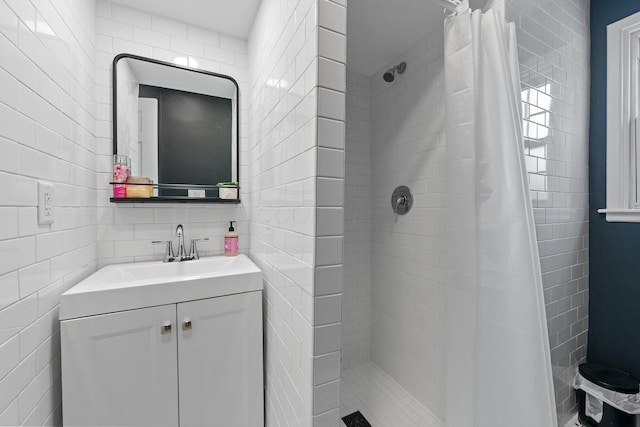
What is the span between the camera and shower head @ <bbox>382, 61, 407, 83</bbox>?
1759 millimetres

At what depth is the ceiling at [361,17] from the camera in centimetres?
136

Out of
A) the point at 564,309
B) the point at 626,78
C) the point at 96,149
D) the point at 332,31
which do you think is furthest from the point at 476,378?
the point at 96,149

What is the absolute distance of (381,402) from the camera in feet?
5.48

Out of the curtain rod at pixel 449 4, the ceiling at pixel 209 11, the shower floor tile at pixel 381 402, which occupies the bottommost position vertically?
the shower floor tile at pixel 381 402

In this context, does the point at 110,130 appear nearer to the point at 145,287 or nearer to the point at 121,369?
the point at 145,287

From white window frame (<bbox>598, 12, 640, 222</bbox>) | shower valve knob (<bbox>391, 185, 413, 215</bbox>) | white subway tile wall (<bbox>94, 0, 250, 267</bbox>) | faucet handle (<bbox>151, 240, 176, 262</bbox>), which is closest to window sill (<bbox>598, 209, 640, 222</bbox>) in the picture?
white window frame (<bbox>598, 12, 640, 222</bbox>)

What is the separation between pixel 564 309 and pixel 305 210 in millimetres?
1634

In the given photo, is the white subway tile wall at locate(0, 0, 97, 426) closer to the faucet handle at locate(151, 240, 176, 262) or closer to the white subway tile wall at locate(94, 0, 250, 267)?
the white subway tile wall at locate(94, 0, 250, 267)

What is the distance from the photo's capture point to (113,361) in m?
0.98

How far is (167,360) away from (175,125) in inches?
47.8

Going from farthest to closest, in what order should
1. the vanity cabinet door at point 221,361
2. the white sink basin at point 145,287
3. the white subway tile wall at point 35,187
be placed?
the vanity cabinet door at point 221,361
the white sink basin at point 145,287
the white subway tile wall at point 35,187

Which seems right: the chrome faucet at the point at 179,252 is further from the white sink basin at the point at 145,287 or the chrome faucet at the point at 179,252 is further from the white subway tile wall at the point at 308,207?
the white subway tile wall at the point at 308,207

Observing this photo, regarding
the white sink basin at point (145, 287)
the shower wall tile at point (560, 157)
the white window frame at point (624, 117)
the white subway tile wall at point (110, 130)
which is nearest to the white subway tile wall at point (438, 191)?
the shower wall tile at point (560, 157)

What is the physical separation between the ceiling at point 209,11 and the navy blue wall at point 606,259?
1.99 meters
